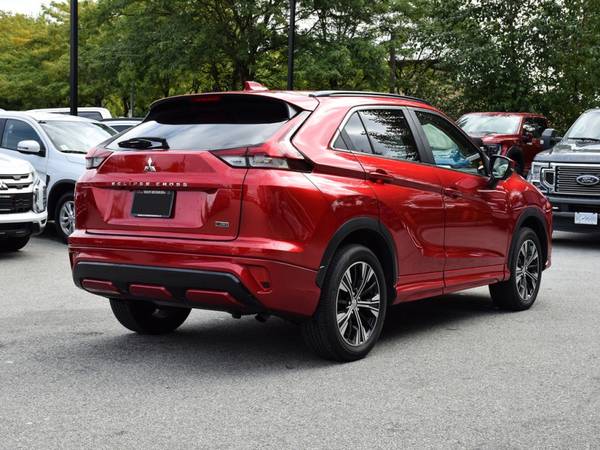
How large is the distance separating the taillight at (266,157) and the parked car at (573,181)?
343 inches

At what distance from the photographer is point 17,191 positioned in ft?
38.0

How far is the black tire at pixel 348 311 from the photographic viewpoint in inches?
232

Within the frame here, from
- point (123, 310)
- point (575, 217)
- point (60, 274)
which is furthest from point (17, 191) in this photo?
point (575, 217)

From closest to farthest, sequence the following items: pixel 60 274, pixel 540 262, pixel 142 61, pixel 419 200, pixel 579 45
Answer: pixel 419 200 < pixel 540 262 < pixel 60 274 < pixel 579 45 < pixel 142 61

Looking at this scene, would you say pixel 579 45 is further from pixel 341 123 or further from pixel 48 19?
pixel 48 19

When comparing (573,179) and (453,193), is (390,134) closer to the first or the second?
(453,193)

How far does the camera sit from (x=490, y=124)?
70.0ft

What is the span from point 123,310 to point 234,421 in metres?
2.39

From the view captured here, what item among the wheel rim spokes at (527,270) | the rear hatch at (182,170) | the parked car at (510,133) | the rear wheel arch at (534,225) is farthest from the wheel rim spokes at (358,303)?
the parked car at (510,133)

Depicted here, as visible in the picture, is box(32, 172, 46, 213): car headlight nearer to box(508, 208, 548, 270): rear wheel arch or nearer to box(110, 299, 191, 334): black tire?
box(110, 299, 191, 334): black tire

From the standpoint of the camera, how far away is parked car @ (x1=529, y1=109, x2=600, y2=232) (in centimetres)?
1349

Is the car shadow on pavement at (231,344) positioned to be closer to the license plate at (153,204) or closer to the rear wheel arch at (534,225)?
the rear wheel arch at (534,225)

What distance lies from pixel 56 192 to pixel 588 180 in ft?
24.5

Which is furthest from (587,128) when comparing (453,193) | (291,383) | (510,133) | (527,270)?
(291,383)
